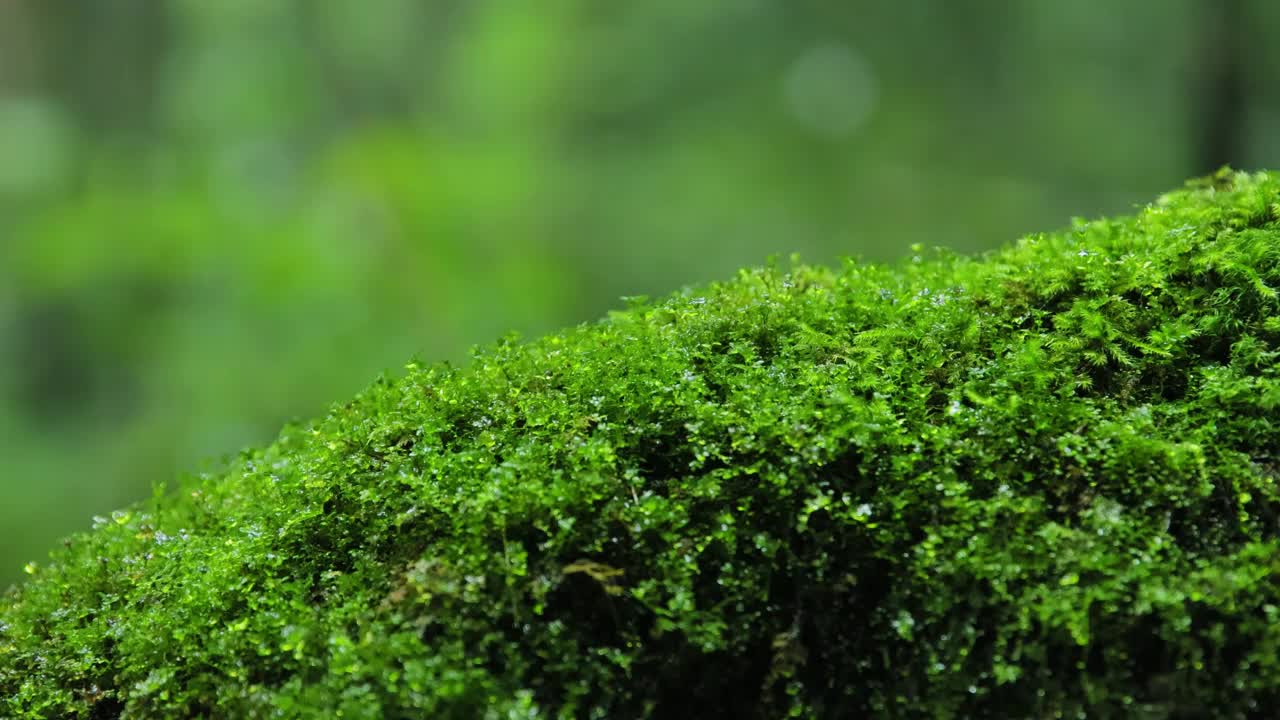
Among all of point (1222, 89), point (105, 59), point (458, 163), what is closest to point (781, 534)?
point (458, 163)

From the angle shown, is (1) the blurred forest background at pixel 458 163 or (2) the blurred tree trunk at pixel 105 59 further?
(2) the blurred tree trunk at pixel 105 59

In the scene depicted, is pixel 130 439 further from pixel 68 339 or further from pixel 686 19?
pixel 686 19

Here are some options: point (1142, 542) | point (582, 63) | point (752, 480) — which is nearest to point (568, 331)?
point (752, 480)

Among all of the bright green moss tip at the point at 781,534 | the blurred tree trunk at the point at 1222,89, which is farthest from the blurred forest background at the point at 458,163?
the bright green moss tip at the point at 781,534

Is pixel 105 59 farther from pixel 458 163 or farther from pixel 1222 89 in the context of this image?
pixel 1222 89

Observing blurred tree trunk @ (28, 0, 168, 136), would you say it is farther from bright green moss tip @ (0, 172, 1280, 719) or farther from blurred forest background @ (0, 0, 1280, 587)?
bright green moss tip @ (0, 172, 1280, 719)

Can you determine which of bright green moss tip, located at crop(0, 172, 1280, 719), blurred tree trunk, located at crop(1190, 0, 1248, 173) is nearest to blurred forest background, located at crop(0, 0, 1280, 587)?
blurred tree trunk, located at crop(1190, 0, 1248, 173)

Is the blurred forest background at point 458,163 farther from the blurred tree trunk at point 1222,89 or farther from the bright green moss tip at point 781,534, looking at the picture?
the bright green moss tip at point 781,534
